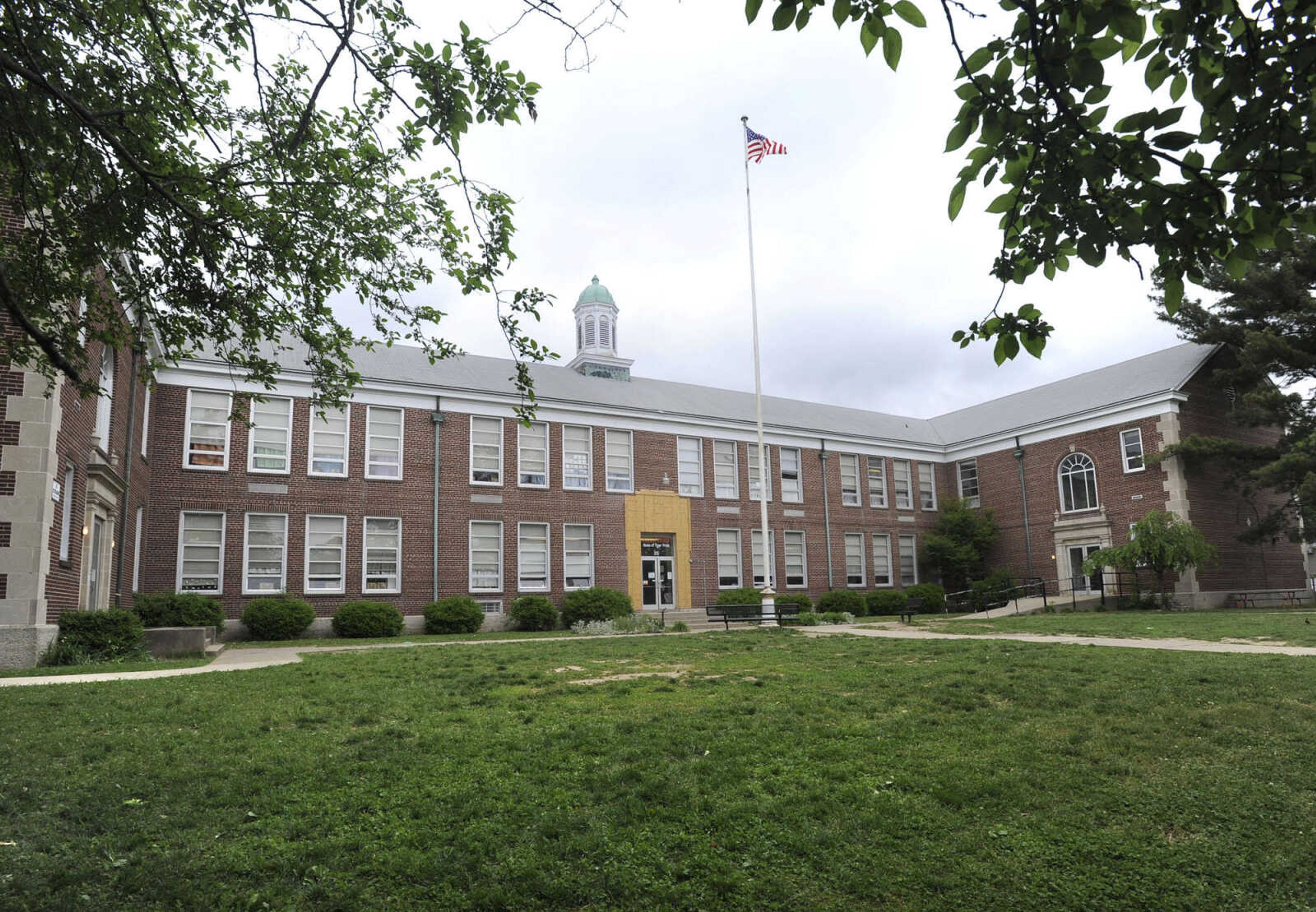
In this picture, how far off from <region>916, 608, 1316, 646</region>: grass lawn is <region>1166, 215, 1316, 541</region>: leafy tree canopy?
442 centimetres

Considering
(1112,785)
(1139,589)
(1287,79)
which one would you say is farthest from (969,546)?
(1287,79)

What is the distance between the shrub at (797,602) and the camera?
23516 millimetres

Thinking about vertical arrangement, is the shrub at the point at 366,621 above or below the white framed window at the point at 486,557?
below

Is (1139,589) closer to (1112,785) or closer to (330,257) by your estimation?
(1112,785)

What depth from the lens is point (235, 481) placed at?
2338 cm

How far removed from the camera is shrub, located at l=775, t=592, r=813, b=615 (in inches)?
926

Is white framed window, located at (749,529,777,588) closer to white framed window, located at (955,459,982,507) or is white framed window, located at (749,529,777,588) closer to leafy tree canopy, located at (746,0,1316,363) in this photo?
white framed window, located at (955,459,982,507)

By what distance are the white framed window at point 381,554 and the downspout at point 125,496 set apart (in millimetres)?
6451

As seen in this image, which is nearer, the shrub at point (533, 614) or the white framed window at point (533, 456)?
the shrub at point (533, 614)

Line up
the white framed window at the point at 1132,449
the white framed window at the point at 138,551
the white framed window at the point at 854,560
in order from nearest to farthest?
the white framed window at the point at 138,551, the white framed window at the point at 1132,449, the white framed window at the point at 854,560

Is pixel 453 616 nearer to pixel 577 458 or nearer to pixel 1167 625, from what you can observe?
pixel 577 458

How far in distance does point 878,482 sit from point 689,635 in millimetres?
19082

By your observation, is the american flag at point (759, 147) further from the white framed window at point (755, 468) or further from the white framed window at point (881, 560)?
the white framed window at point (881, 560)

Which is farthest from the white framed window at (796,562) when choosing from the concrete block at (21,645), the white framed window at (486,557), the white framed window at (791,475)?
the concrete block at (21,645)
